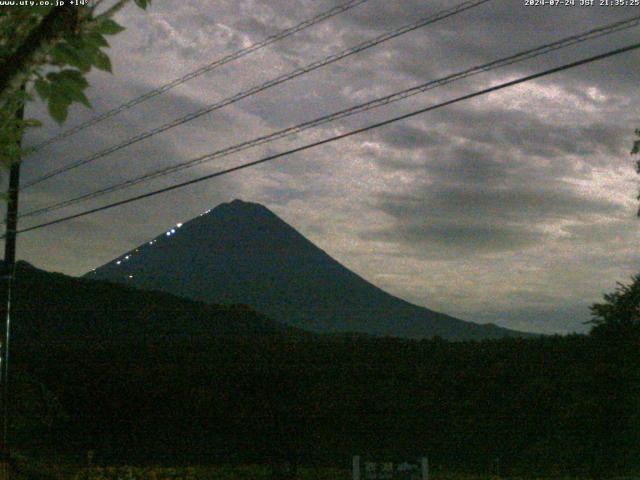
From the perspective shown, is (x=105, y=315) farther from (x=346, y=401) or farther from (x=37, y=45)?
(x=37, y=45)

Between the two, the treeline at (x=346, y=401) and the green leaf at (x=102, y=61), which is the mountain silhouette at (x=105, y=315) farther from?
the green leaf at (x=102, y=61)

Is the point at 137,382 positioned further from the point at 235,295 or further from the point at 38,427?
the point at 235,295

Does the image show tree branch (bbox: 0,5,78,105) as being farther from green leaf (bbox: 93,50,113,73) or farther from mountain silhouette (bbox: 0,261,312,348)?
mountain silhouette (bbox: 0,261,312,348)

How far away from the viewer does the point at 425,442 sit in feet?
65.2

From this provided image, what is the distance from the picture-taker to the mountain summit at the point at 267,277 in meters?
98.9

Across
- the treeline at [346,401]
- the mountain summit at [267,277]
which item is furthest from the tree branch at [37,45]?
the mountain summit at [267,277]

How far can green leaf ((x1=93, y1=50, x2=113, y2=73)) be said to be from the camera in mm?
2887

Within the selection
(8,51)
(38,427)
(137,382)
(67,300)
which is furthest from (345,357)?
(67,300)

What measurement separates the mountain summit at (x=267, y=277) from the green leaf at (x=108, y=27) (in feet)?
265

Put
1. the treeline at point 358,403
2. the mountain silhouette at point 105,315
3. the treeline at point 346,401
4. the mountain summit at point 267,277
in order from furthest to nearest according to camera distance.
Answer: the mountain summit at point 267,277, the mountain silhouette at point 105,315, the treeline at point 358,403, the treeline at point 346,401

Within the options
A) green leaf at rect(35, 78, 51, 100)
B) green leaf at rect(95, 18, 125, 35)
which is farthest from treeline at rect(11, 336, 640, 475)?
green leaf at rect(35, 78, 51, 100)

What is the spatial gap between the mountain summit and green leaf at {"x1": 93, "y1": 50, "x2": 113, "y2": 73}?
3179 inches

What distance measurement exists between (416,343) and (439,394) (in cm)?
169

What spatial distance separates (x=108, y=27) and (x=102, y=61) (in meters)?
0.14
